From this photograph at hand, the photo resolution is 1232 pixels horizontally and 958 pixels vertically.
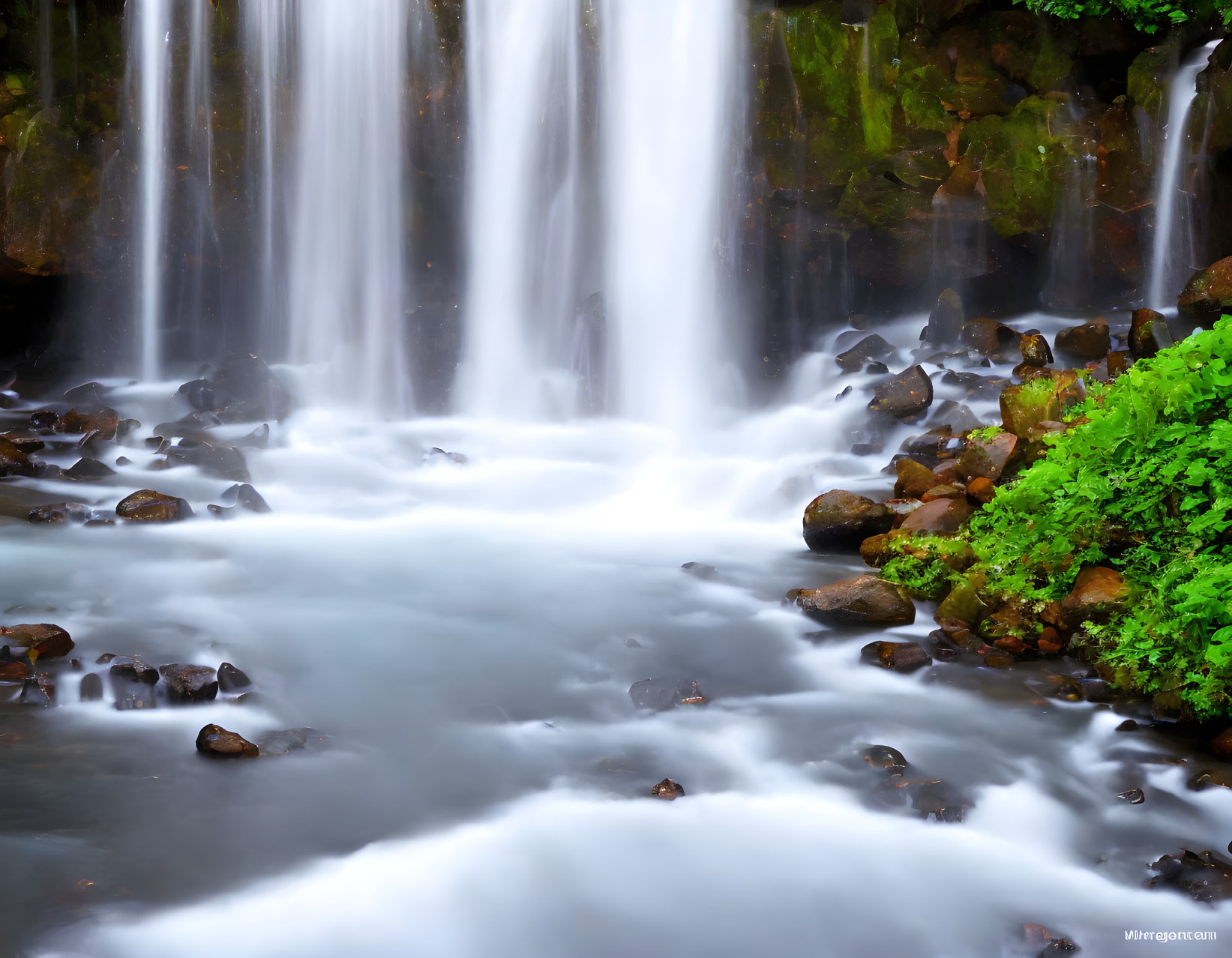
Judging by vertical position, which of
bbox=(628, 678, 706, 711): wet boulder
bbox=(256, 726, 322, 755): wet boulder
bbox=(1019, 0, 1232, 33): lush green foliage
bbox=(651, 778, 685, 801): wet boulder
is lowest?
bbox=(651, 778, 685, 801): wet boulder

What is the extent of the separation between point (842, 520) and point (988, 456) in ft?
3.69

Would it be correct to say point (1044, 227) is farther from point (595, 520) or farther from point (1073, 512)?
point (1073, 512)

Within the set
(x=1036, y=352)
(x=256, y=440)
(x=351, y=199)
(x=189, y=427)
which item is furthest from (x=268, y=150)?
(x=1036, y=352)

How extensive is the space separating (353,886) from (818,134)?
38.4 feet

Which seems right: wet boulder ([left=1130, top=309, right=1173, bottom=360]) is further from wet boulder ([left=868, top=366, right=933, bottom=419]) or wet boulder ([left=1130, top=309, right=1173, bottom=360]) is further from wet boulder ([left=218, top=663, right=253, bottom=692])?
wet boulder ([left=218, top=663, right=253, bottom=692])

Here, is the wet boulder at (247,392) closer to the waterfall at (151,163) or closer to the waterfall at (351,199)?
the waterfall at (351,199)

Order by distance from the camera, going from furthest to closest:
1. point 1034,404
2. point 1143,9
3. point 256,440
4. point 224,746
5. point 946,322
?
point 946,322, point 1143,9, point 256,440, point 1034,404, point 224,746

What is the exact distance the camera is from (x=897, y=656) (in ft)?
19.1

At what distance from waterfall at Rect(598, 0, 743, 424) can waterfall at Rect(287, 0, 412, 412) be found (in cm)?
285

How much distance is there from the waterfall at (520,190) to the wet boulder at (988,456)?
6877 mm

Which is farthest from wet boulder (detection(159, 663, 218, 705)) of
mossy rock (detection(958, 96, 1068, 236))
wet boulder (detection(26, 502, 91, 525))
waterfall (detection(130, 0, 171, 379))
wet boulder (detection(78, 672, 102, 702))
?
mossy rock (detection(958, 96, 1068, 236))

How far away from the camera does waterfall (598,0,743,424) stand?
44.2 ft

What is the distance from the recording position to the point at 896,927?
380cm

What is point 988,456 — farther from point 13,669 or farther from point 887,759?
point 13,669
